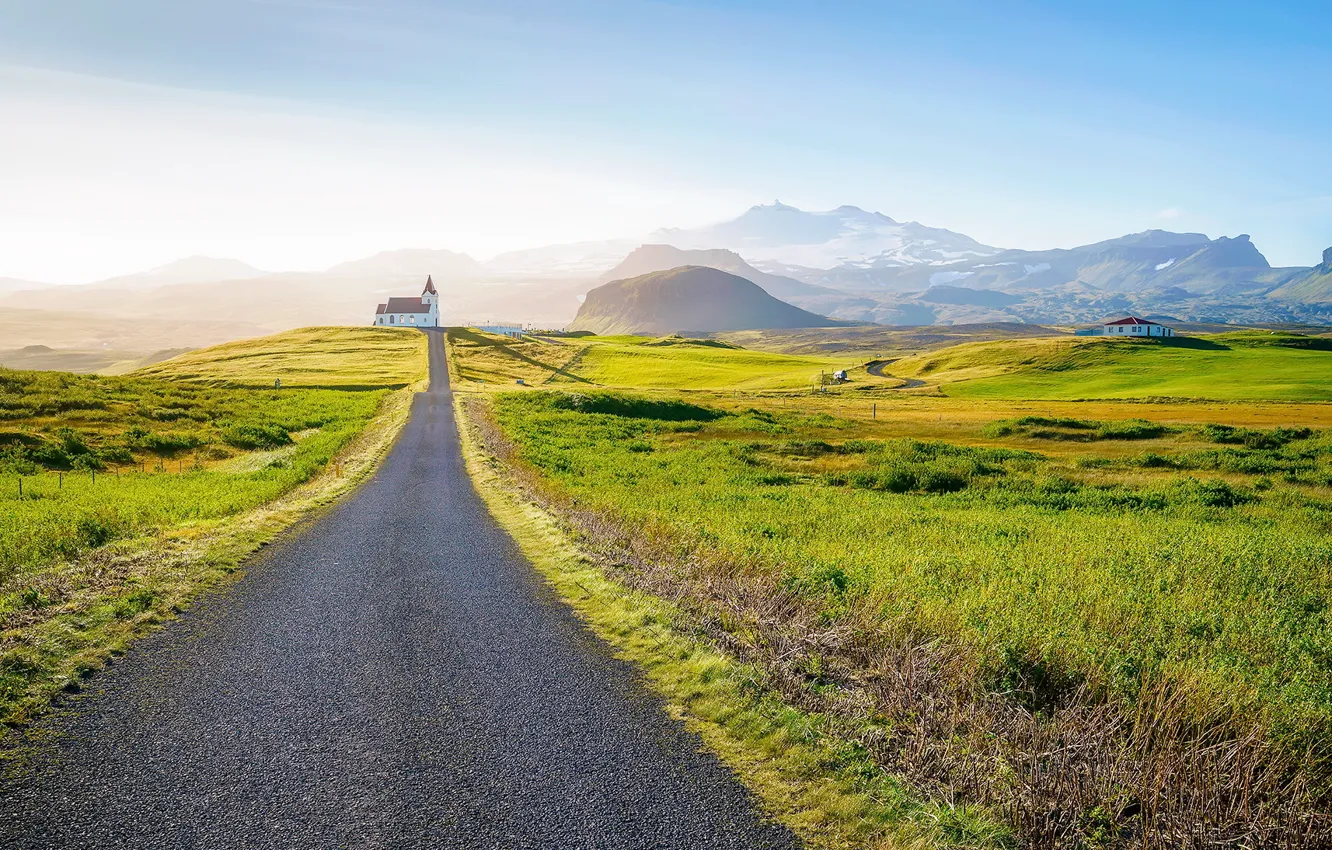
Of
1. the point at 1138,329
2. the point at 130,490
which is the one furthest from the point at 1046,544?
the point at 1138,329

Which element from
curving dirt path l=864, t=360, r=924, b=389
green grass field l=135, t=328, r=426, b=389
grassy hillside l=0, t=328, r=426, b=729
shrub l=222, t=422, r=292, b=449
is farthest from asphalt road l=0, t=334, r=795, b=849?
curving dirt path l=864, t=360, r=924, b=389

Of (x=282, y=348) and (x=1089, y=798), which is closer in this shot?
(x=1089, y=798)

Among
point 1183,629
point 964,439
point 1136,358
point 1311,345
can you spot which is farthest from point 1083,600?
point 1311,345

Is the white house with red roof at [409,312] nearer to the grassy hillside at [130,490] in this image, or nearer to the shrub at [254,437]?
the grassy hillside at [130,490]

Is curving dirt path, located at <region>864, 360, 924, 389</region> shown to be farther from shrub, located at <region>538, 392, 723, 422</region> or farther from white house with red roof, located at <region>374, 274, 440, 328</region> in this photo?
white house with red roof, located at <region>374, 274, 440, 328</region>

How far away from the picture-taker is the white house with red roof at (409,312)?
7411 inches

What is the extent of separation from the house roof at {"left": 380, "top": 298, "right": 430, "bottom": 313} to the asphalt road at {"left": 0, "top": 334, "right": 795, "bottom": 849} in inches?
7416

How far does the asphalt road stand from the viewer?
692 centimetres

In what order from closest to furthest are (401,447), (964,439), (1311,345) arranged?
(401,447) → (964,439) → (1311,345)

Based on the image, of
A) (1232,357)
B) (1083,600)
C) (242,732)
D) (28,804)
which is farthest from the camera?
(1232,357)

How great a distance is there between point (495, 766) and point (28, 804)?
463 cm

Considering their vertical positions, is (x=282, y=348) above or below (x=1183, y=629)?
above

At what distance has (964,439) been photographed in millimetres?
57750

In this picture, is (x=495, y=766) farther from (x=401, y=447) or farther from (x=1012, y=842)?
(x=401, y=447)
